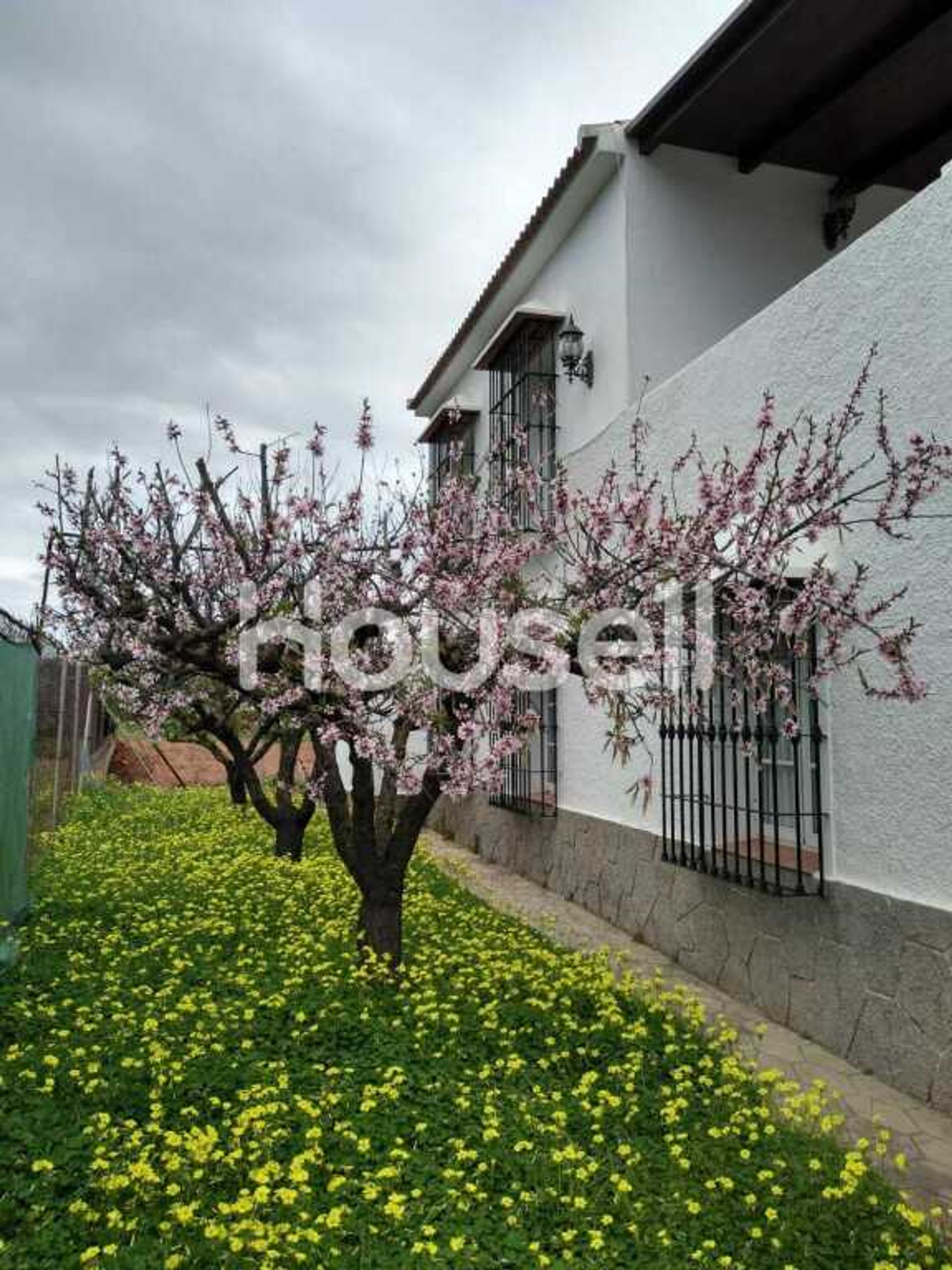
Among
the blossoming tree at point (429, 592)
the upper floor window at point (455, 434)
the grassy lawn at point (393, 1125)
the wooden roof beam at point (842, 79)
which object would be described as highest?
the wooden roof beam at point (842, 79)

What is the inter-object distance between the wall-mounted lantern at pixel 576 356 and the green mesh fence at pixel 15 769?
16.5 feet

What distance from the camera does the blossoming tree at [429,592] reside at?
4098 mm

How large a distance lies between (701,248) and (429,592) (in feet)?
15.5

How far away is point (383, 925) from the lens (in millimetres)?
5215

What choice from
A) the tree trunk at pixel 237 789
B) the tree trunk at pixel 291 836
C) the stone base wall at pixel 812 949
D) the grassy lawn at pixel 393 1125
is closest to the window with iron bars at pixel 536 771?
the stone base wall at pixel 812 949

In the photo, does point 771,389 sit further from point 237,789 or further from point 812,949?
point 237,789

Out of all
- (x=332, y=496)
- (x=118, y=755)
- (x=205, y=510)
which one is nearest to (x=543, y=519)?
(x=332, y=496)

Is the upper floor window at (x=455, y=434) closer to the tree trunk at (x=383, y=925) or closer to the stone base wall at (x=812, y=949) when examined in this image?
the stone base wall at (x=812, y=949)

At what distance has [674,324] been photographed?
7457 mm

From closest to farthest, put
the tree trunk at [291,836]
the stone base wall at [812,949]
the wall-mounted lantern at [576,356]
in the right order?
the stone base wall at [812,949], the wall-mounted lantern at [576,356], the tree trunk at [291,836]

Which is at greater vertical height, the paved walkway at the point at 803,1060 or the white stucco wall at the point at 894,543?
the white stucco wall at the point at 894,543

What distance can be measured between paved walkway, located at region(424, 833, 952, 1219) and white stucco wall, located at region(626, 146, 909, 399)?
14.1 ft

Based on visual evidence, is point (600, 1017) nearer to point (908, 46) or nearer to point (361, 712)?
point (361, 712)

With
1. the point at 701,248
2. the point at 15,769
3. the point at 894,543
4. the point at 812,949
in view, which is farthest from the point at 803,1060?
the point at 701,248
